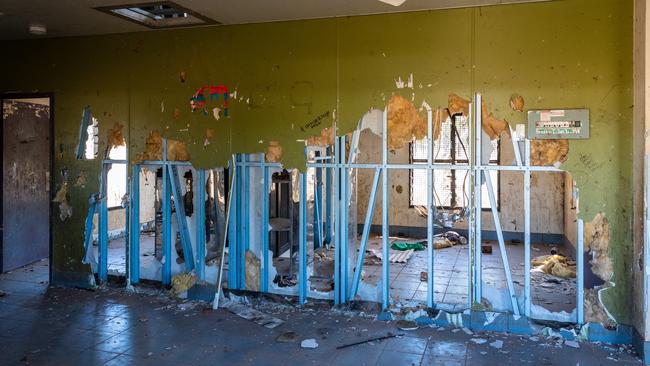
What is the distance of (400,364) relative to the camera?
3.49 meters

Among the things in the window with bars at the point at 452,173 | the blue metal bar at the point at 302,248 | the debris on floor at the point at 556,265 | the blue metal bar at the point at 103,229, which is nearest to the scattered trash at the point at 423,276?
the debris on floor at the point at 556,265

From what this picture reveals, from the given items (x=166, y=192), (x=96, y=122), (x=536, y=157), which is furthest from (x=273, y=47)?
(x=536, y=157)

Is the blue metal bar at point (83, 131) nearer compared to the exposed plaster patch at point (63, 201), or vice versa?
the blue metal bar at point (83, 131)

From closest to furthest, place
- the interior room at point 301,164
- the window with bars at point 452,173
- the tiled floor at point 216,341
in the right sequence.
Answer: the tiled floor at point 216,341, the interior room at point 301,164, the window with bars at point 452,173

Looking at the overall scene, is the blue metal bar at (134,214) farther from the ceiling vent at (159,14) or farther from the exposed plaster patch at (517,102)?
the exposed plaster patch at (517,102)

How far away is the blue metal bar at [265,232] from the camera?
4723 millimetres

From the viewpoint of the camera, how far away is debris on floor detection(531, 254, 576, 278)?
594cm

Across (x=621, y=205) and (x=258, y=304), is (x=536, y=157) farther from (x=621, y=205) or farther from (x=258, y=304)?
(x=258, y=304)

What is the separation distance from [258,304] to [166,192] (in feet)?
4.67

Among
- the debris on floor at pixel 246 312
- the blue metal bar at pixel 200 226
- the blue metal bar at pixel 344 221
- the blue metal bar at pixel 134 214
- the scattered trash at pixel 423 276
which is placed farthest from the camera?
the scattered trash at pixel 423 276

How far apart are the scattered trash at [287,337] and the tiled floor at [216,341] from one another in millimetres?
42

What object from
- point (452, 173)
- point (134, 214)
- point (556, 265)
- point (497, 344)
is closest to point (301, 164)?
point (134, 214)

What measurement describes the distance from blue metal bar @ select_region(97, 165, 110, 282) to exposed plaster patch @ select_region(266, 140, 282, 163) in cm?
185

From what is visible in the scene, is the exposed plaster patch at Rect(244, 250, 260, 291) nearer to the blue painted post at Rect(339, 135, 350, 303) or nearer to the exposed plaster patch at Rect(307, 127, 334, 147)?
the blue painted post at Rect(339, 135, 350, 303)
